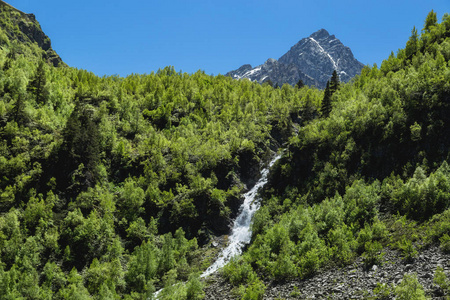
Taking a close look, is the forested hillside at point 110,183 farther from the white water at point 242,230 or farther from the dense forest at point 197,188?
the white water at point 242,230

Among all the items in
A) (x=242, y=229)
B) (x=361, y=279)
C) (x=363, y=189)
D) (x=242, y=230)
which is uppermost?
(x=363, y=189)

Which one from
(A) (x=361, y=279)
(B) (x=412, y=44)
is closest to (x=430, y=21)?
(B) (x=412, y=44)

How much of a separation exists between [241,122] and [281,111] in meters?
16.7

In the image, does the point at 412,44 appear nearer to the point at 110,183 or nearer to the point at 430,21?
the point at 430,21

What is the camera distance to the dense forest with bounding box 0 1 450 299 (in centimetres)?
4325

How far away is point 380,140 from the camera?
58969 mm

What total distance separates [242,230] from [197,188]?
1336 centimetres

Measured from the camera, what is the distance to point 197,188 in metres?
71.8

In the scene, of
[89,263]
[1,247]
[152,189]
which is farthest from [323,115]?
[1,247]

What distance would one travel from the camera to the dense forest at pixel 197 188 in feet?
142

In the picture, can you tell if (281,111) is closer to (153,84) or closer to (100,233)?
(153,84)

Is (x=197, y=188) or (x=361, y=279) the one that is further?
(x=197, y=188)

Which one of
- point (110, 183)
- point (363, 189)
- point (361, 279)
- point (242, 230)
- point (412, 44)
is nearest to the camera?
point (361, 279)

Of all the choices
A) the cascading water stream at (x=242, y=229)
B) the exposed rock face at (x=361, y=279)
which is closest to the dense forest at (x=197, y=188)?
the exposed rock face at (x=361, y=279)
